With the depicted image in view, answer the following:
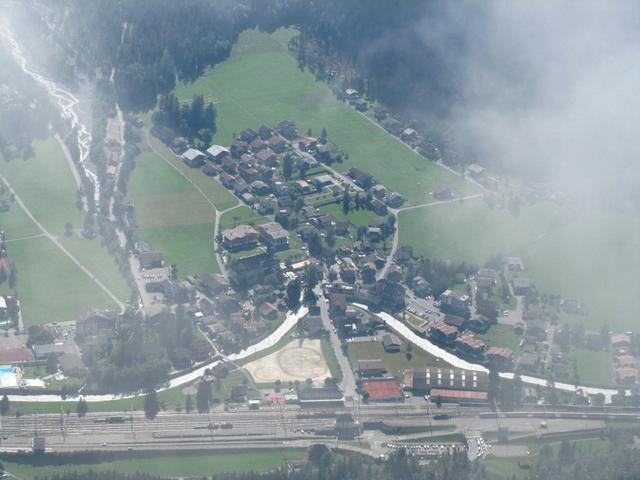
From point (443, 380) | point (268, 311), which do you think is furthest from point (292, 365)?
point (443, 380)

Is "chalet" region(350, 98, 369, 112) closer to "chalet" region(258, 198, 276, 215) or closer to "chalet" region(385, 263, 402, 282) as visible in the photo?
"chalet" region(258, 198, 276, 215)

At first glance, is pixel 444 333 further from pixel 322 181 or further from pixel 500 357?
pixel 322 181

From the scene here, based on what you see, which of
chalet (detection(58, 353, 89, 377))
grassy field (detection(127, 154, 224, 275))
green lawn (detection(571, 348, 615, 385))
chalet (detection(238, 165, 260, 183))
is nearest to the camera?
chalet (detection(58, 353, 89, 377))

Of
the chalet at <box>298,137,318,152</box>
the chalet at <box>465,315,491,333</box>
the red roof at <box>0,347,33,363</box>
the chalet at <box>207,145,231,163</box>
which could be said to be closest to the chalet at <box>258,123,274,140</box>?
the chalet at <box>298,137,318,152</box>

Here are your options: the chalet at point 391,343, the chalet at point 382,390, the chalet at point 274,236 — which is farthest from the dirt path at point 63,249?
the chalet at point 382,390

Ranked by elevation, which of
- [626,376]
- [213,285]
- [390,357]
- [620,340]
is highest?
[213,285]

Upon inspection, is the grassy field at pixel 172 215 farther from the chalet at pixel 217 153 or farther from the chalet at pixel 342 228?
the chalet at pixel 342 228
